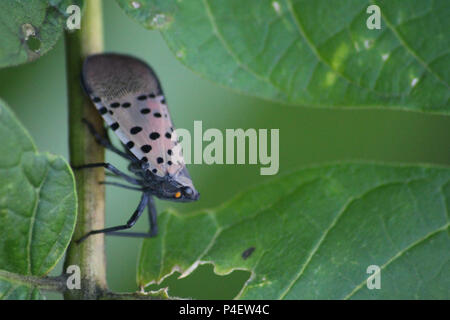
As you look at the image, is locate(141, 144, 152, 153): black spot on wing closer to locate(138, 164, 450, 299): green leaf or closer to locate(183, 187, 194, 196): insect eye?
locate(183, 187, 194, 196): insect eye

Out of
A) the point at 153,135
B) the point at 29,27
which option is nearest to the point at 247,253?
the point at 153,135

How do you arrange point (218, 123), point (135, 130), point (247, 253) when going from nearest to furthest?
point (247, 253)
point (135, 130)
point (218, 123)

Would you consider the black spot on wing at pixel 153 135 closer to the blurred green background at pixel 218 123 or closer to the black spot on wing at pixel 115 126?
the black spot on wing at pixel 115 126

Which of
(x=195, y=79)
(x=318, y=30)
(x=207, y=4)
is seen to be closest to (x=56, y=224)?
(x=207, y=4)

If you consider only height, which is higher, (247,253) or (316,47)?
(316,47)

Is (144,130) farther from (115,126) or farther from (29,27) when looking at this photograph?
(29,27)

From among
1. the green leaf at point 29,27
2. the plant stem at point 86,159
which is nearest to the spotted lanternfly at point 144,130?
the plant stem at point 86,159
